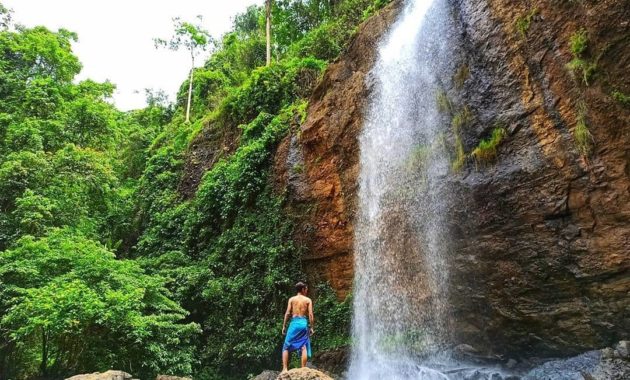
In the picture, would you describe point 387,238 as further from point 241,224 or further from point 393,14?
point 393,14

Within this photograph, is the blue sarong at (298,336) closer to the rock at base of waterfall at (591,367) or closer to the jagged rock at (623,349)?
the rock at base of waterfall at (591,367)

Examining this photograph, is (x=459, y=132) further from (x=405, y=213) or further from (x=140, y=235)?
(x=140, y=235)

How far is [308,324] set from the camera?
7.07 m

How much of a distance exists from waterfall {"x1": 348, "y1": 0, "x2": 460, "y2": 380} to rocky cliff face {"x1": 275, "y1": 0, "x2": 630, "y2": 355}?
50 centimetres

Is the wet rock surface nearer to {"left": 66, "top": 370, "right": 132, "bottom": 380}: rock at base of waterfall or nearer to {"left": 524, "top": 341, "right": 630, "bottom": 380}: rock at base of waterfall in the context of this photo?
{"left": 524, "top": 341, "right": 630, "bottom": 380}: rock at base of waterfall

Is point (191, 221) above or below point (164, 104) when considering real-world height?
below

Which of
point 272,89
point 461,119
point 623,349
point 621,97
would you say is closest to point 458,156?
Result: point 461,119

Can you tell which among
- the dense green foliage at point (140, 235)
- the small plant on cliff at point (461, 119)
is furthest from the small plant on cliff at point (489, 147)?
the dense green foliage at point (140, 235)

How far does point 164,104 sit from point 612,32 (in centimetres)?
3005

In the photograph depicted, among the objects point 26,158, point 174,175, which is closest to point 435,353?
point 26,158

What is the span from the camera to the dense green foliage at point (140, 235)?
868 cm

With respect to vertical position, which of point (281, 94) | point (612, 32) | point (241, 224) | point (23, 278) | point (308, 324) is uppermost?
point (281, 94)

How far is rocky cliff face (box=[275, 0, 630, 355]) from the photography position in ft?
21.1

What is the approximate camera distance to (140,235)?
16500 mm
